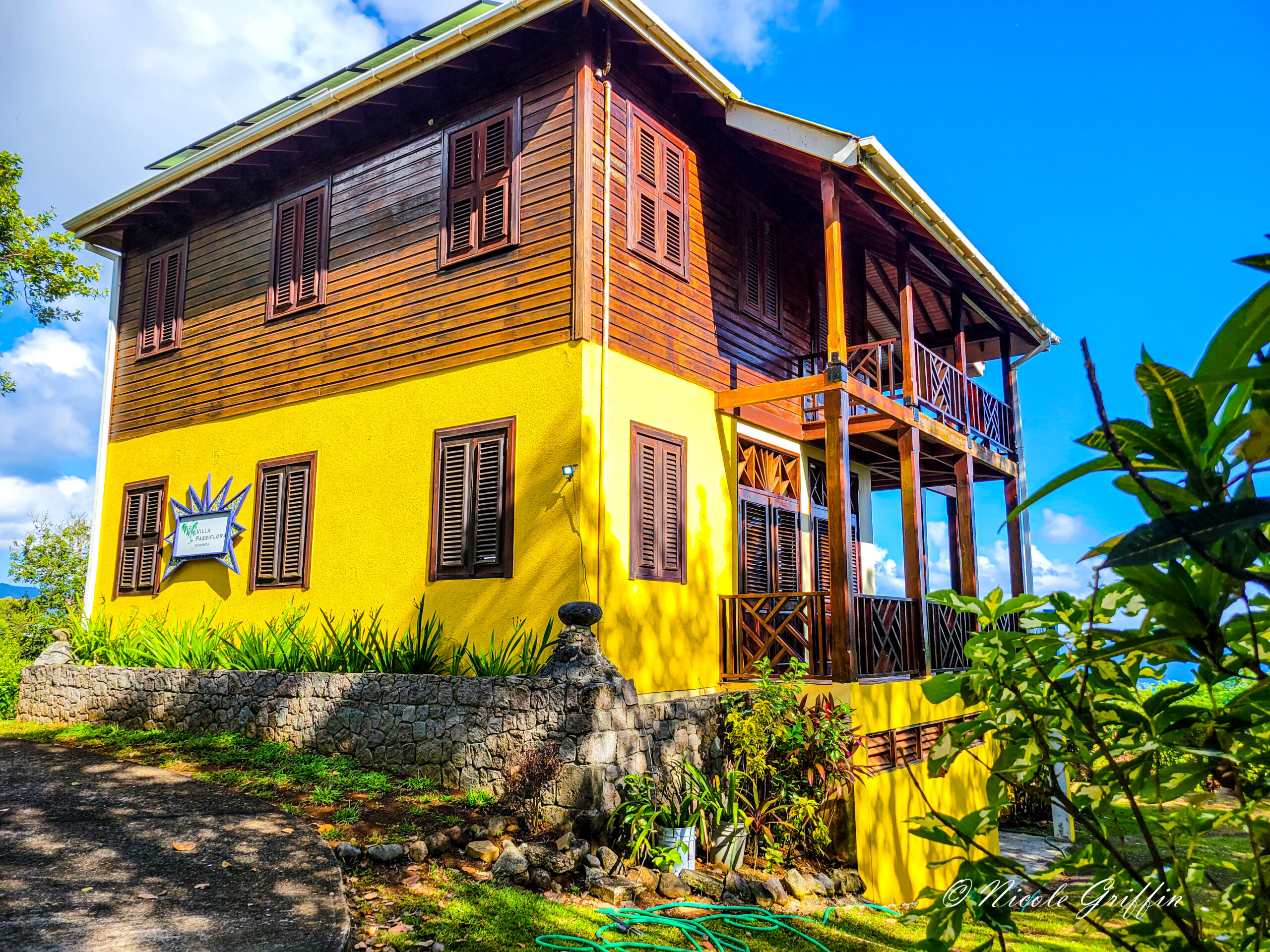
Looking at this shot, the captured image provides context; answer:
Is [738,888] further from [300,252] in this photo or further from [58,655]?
[58,655]

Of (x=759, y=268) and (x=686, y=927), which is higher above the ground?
(x=759, y=268)

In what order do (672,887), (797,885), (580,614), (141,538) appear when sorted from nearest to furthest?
(672,887), (797,885), (580,614), (141,538)

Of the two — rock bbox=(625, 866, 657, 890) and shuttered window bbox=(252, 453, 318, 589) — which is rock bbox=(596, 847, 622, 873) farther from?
shuttered window bbox=(252, 453, 318, 589)

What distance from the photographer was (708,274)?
11.7 m

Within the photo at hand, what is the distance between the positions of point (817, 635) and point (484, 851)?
4.48 metres

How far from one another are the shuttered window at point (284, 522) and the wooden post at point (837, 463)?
653 cm

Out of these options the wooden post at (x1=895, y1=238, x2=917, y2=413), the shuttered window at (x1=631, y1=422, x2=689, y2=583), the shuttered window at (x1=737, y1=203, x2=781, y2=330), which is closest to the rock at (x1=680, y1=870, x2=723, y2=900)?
the shuttered window at (x1=631, y1=422, x2=689, y2=583)

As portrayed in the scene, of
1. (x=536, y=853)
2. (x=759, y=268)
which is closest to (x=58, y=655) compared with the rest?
(x=536, y=853)

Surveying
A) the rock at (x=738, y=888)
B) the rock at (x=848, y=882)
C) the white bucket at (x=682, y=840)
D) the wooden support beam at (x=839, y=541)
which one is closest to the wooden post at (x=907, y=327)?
the wooden support beam at (x=839, y=541)

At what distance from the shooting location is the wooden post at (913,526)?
1152 centimetres

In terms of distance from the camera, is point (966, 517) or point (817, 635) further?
point (966, 517)

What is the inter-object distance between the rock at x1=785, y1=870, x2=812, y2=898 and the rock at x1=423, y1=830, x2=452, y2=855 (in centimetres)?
290

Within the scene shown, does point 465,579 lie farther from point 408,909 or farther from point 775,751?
point 408,909

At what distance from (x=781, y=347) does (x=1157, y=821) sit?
1198 cm
